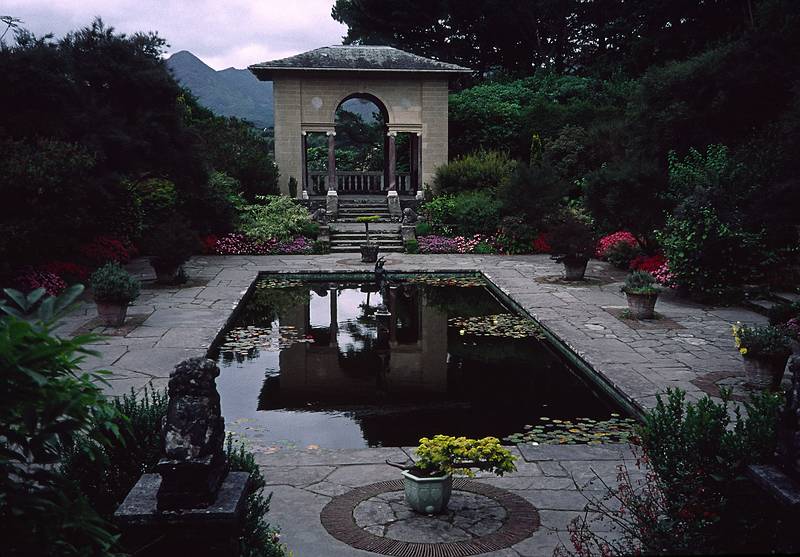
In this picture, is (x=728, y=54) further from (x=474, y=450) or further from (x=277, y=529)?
(x=277, y=529)

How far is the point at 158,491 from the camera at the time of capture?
3980mm

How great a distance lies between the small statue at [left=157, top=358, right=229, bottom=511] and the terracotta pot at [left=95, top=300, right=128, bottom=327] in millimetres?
8274

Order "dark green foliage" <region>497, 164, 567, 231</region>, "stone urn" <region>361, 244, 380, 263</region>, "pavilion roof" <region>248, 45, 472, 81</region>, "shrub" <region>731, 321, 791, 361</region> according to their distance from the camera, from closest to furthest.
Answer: "shrub" <region>731, 321, 791, 361</region>, "stone urn" <region>361, 244, 380, 263</region>, "dark green foliage" <region>497, 164, 567, 231</region>, "pavilion roof" <region>248, 45, 472, 81</region>

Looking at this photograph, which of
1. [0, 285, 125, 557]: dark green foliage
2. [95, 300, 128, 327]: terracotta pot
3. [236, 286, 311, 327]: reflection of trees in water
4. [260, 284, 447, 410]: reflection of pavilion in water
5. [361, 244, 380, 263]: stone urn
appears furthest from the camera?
[361, 244, 380, 263]: stone urn

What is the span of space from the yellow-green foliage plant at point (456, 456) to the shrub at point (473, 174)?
20760mm

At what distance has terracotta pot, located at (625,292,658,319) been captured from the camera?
1227 cm

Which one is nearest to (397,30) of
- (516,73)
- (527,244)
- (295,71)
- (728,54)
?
(516,73)

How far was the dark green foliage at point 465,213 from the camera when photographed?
23.2 meters

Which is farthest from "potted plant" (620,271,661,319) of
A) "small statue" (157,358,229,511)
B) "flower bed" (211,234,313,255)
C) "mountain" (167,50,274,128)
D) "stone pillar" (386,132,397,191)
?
"mountain" (167,50,274,128)

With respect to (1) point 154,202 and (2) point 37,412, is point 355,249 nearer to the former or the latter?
(1) point 154,202

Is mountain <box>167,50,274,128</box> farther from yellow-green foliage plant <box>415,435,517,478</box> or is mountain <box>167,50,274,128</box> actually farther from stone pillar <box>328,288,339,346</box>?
yellow-green foliage plant <box>415,435,517,478</box>

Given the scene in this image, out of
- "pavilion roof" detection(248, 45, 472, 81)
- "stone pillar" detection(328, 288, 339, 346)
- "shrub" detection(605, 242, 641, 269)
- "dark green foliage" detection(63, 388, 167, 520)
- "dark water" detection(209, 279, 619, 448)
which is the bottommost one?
"stone pillar" detection(328, 288, 339, 346)

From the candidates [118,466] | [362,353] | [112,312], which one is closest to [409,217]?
[362,353]

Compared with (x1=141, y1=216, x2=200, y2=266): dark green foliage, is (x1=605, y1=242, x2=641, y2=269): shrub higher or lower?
lower
